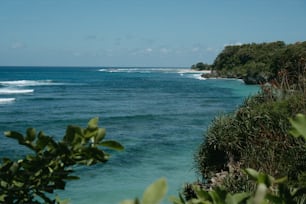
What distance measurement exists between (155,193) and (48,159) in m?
0.72

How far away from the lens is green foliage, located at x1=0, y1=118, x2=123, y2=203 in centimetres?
133

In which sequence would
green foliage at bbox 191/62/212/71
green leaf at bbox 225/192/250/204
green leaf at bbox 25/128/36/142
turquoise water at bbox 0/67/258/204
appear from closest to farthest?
1. green leaf at bbox 225/192/250/204
2. green leaf at bbox 25/128/36/142
3. turquoise water at bbox 0/67/258/204
4. green foliage at bbox 191/62/212/71

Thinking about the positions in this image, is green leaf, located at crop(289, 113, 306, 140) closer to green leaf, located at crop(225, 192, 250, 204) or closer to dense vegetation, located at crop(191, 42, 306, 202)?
green leaf, located at crop(225, 192, 250, 204)

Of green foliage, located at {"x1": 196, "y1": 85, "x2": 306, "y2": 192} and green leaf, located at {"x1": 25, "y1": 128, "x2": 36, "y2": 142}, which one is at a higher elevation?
green leaf, located at {"x1": 25, "y1": 128, "x2": 36, "y2": 142}

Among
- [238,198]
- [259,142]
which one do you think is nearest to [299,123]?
[238,198]

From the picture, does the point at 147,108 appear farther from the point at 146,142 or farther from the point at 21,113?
the point at 146,142

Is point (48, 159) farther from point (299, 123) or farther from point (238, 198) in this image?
point (299, 123)

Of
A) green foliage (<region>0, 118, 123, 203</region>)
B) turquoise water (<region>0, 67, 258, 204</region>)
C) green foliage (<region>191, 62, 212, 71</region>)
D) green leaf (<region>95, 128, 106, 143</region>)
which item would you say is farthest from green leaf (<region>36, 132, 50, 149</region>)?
green foliage (<region>191, 62, 212, 71</region>)

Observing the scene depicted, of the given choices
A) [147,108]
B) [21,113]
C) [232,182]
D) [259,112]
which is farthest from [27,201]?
[147,108]

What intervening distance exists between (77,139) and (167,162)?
48.6ft

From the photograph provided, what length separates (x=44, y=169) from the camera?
5.01 ft

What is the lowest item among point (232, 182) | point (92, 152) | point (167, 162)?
point (167, 162)

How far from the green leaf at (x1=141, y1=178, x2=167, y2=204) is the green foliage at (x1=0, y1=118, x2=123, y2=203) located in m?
0.49

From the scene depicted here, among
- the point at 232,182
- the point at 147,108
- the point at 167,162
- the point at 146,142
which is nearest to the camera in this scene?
the point at 232,182
